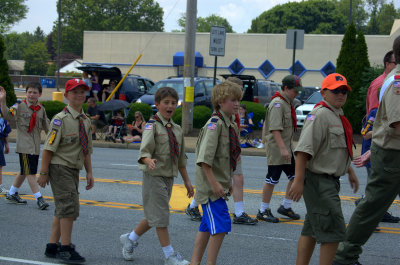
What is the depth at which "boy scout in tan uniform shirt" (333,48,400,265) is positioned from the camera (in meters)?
4.79

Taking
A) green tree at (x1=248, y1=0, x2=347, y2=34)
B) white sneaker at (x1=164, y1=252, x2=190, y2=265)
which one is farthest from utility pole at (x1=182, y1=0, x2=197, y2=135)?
green tree at (x1=248, y1=0, x2=347, y2=34)

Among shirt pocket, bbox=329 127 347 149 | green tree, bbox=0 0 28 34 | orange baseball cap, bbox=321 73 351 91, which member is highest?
green tree, bbox=0 0 28 34

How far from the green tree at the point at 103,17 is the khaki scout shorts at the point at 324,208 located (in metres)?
86.9

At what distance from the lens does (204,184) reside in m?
5.14

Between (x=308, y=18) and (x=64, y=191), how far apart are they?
83430mm

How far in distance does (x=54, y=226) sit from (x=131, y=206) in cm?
292

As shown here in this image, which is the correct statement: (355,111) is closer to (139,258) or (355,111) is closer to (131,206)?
(131,206)

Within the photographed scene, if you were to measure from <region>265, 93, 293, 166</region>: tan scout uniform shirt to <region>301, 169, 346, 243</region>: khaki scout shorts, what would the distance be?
2.46m

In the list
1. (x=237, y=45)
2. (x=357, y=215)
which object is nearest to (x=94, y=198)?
(x=357, y=215)

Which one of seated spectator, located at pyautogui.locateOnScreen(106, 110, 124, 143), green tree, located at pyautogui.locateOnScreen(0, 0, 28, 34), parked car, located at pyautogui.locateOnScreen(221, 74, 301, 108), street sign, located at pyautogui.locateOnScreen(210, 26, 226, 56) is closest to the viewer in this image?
street sign, located at pyautogui.locateOnScreen(210, 26, 226, 56)

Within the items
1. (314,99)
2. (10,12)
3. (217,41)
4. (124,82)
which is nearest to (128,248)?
(217,41)

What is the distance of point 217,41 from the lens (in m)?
17.5

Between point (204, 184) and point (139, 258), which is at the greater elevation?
point (204, 184)

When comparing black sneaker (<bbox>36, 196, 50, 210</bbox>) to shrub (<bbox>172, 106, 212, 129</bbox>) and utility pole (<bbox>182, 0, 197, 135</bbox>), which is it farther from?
shrub (<bbox>172, 106, 212, 129</bbox>)
